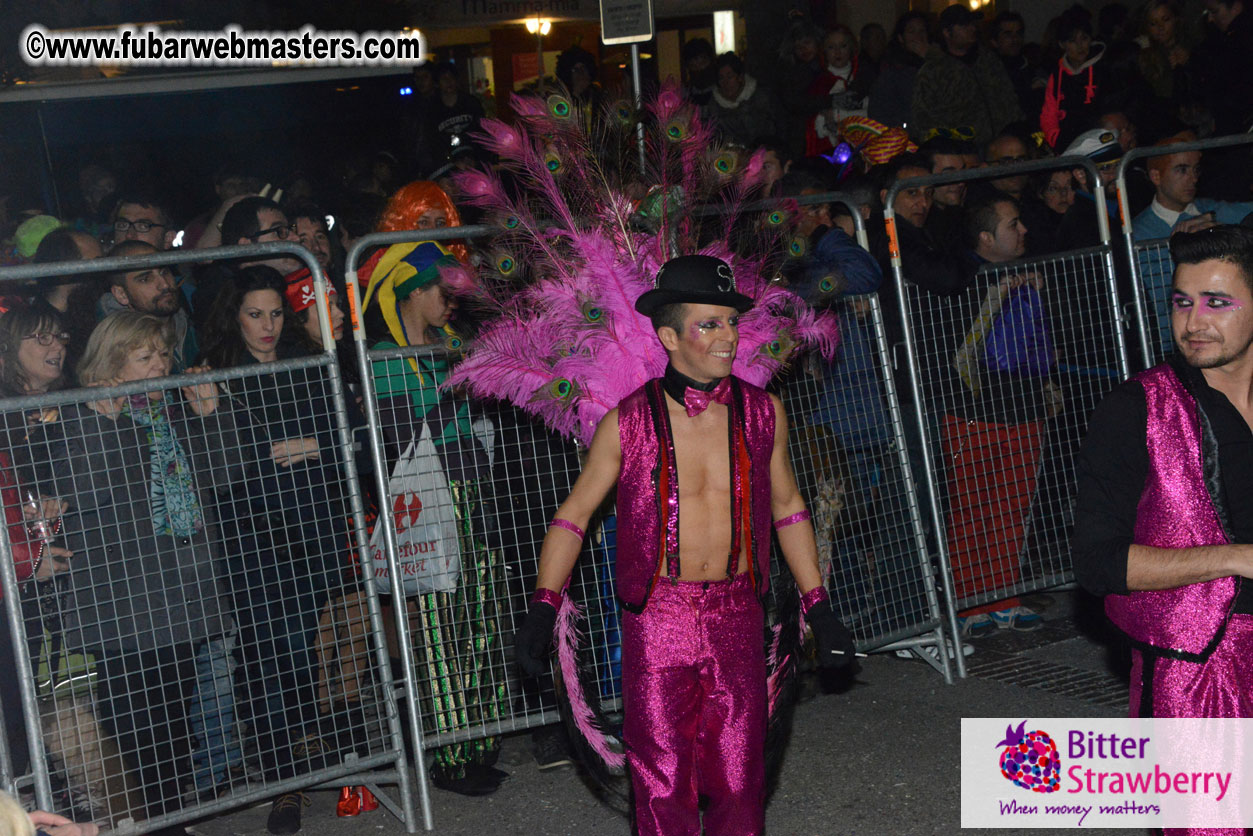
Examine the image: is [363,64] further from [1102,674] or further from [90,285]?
[1102,674]

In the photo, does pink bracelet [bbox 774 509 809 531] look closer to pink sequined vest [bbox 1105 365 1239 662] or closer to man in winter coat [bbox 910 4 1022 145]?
pink sequined vest [bbox 1105 365 1239 662]

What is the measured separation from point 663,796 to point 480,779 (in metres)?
1.72

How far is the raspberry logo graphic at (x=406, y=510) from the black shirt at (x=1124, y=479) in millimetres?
2723

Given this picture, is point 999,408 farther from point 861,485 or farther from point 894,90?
point 894,90

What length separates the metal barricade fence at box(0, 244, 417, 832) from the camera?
4.32 metres

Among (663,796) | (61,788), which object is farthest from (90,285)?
(663,796)

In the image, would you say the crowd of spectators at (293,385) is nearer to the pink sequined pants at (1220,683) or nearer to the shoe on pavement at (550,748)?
the shoe on pavement at (550,748)

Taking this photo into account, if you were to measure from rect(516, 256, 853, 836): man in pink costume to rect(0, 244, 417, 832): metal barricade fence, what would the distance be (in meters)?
1.44

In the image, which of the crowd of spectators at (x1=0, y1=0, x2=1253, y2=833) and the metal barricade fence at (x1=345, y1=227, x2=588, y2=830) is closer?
the crowd of spectators at (x1=0, y1=0, x2=1253, y2=833)

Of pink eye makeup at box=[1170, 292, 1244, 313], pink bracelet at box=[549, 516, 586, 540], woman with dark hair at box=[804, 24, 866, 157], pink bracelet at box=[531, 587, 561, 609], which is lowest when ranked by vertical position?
pink bracelet at box=[531, 587, 561, 609]

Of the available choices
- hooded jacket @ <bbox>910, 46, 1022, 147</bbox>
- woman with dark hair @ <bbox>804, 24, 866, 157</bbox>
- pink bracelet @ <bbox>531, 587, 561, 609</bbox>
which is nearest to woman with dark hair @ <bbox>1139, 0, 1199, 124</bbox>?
hooded jacket @ <bbox>910, 46, 1022, 147</bbox>

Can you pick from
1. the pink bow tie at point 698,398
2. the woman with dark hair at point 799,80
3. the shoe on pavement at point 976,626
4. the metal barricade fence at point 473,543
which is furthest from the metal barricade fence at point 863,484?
the woman with dark hair at point 799,80

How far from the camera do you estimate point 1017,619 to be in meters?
6.61

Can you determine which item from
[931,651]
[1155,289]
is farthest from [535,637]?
[1155,289]
